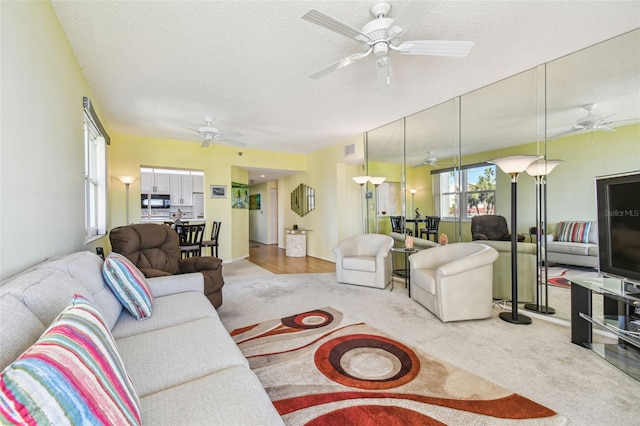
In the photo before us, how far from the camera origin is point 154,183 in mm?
6309

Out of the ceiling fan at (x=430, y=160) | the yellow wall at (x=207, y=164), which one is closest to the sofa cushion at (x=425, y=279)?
the ceiling fan at (x=430, y=160)

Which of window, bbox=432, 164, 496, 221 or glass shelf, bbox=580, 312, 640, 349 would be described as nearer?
glass shelf, bbox=580, 312, 640, 349

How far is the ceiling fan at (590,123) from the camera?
2718 millimetres

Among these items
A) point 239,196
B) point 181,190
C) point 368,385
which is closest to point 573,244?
point 368,385

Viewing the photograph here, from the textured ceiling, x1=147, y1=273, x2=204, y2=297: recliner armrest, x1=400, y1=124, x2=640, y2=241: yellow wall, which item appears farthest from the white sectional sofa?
x1=400, y1=124, x2=640, y2=241: yellow wall

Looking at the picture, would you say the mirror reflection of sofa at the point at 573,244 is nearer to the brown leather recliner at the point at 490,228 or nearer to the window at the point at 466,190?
the brown leather recliner at the point at 490,228

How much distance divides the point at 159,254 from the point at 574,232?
4.49 meters

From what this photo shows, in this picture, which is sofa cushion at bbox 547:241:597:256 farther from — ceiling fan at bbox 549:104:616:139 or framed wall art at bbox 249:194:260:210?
framed wall art at bbox 249:194:260:210

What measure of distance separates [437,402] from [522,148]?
305 centimetres

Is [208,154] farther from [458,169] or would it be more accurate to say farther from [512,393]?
[512,393]

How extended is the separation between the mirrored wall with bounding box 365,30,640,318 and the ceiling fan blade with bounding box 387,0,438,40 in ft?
6.86

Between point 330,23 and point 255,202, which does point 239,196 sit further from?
point 330,23

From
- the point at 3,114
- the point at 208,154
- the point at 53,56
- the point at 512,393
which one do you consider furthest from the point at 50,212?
the point at 208,154

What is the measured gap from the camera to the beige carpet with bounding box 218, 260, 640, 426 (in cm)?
170
